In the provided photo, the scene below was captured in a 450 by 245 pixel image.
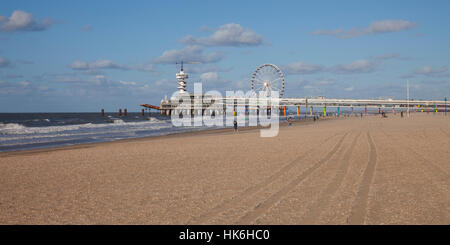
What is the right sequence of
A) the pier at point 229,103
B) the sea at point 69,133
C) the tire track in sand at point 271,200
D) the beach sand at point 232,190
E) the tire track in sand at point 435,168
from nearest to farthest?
the tire track in sand at point 271,200, the beach sand at point 232,190, the tire track in sand at point 435,168, the sea at point 69,133, the pier at point 229,103

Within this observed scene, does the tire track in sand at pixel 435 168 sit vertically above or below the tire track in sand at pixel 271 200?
above

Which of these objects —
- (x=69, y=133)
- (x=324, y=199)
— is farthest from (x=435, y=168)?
(x=69, y=133)

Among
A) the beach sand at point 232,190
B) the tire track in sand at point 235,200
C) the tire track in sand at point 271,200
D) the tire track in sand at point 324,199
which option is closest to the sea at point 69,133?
the beach sand at point 232,190

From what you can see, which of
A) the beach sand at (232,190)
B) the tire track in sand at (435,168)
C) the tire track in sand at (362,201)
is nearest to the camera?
the tire track in sand at (362,201)

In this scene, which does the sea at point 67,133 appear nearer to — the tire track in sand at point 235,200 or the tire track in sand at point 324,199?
the tire track in sand at point 235,200

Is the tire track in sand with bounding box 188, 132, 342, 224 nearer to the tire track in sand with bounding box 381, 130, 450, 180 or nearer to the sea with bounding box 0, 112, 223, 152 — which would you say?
the tire track in sand with bounding box 381, 130, 450, 180

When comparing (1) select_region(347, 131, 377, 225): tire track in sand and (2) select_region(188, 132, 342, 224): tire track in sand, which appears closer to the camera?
(1) select_region(347, 131, 377, 225): tire track in sand

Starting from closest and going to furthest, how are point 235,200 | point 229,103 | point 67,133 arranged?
point 235,200, point 67,133, point 229,103

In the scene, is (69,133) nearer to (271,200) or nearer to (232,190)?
(232,190)

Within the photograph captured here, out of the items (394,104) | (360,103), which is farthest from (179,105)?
(394,104)

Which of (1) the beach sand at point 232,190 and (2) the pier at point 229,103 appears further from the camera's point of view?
(2) the pier at point 229,103

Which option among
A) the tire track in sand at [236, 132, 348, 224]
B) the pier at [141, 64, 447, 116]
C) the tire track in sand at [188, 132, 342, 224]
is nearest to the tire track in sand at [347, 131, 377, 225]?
the tire track in sand at [236, 132, 348, 224]

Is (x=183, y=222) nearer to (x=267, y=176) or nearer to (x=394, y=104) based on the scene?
(x=267, y=176)
